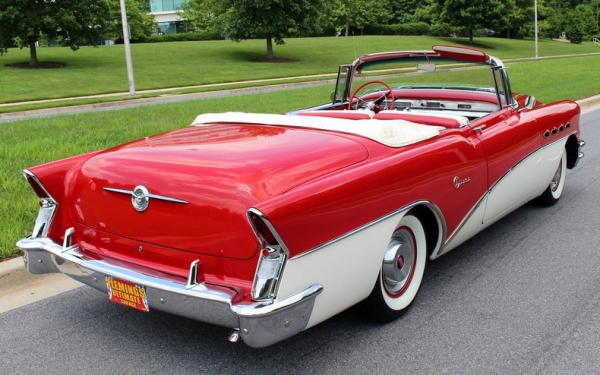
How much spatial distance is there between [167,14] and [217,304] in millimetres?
65799

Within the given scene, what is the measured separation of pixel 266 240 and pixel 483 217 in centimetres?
203

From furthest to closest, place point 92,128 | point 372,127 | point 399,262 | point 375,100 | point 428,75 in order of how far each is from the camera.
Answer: point 92,128 → point 375,100 → point 428,75 → point 372,127 → point 399,262

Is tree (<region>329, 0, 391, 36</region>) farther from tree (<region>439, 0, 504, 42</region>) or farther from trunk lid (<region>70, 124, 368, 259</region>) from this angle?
trunk lid (<region>70, 124, 368, 259</region>)

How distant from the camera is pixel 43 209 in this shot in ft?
11.0

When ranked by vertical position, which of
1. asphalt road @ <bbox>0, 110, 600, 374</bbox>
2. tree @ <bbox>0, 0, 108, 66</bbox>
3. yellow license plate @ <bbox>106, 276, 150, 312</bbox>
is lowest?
asphalt road @ <bbox>0, 110, 600, 374</bbox>

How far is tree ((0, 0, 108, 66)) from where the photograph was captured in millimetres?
23828

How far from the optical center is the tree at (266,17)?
29.8 m

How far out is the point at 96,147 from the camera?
7555 mm

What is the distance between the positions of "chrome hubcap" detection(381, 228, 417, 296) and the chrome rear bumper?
720 millimetres

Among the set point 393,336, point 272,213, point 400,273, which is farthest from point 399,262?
point 272,213

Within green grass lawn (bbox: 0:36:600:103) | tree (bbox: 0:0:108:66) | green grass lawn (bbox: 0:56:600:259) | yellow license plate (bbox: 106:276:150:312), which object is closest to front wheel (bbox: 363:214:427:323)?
yellow license plate (bbox: 106:276:150:312)

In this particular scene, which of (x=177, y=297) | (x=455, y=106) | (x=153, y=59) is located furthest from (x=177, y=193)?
(x=153, y=59)

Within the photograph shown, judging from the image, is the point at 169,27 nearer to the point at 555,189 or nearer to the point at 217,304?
the point at 555,189

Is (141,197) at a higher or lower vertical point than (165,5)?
lower
